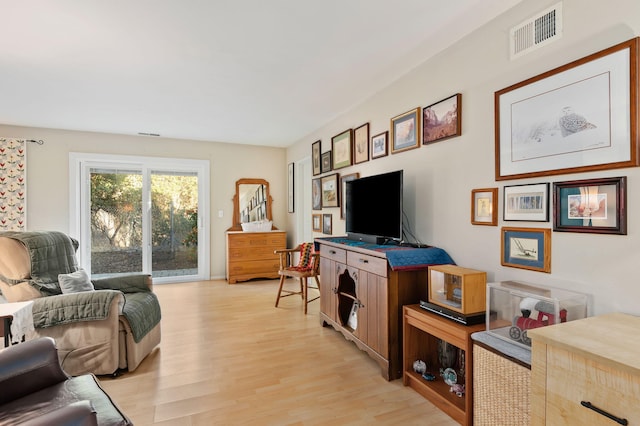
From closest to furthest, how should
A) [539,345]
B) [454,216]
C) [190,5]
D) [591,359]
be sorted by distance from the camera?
[591,359] < [539,345] < [190,5] < [454,216]

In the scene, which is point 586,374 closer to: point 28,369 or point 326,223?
point 28,369

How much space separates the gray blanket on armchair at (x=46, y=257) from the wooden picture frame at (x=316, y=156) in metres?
3.10

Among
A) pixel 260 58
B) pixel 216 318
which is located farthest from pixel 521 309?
pixel 216 318

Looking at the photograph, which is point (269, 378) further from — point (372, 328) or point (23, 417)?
point (23, 417)

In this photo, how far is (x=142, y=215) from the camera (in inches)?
214

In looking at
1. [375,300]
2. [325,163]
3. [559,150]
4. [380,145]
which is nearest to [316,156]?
[325,163]

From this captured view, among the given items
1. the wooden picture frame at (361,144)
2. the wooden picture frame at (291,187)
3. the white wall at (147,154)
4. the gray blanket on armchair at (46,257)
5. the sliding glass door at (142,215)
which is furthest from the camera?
the wooden picture frame at (291,187)

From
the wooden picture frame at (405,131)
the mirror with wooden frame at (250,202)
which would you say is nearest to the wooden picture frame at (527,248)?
the wooden picture frame at (405,131)

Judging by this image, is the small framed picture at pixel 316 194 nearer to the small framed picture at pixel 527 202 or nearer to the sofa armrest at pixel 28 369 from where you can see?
the small framed picture at pixel 527 202

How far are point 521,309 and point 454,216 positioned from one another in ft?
2.82

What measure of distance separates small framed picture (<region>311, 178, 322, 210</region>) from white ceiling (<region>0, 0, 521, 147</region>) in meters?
1.05

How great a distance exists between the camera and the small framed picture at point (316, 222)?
15.6 feet

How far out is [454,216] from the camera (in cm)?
240

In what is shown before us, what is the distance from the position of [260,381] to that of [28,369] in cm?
137
